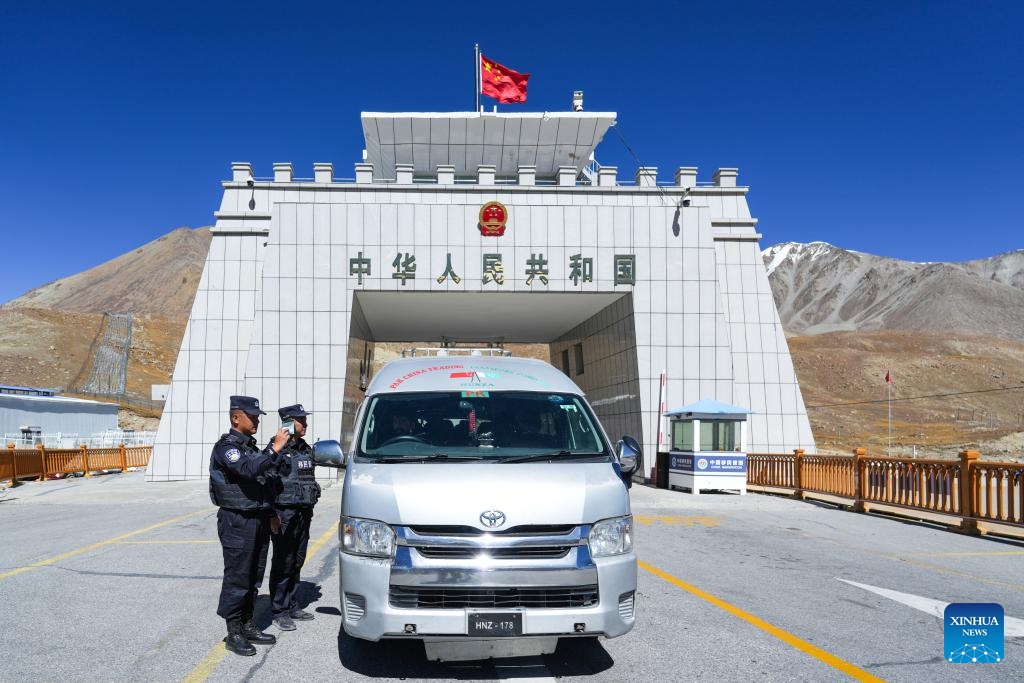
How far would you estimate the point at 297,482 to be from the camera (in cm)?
604

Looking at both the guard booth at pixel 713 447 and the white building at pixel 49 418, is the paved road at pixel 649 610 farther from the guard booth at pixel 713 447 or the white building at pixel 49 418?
the white building at pixel 49 418

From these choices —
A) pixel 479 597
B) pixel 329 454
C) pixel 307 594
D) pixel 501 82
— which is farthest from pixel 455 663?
pixel 501 82

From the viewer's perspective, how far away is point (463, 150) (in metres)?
32.1

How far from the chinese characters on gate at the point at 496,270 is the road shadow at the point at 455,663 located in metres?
20.5

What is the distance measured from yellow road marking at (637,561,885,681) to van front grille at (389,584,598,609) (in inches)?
79.3

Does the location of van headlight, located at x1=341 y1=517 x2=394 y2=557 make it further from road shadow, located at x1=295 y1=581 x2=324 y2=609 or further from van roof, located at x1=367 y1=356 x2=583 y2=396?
road shadow, located at x1=295 y1=581 x2=324 y2=609

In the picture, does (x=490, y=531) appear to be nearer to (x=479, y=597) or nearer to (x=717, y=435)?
(x=479, y=597)

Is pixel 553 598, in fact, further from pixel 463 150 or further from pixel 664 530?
pixel 463 150

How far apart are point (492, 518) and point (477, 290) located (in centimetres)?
2144

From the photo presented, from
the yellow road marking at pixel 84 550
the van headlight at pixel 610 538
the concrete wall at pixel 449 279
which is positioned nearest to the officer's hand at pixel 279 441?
the van headlight at pixel 610 538

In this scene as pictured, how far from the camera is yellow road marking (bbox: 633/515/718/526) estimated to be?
1381 cm

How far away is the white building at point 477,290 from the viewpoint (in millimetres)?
25562

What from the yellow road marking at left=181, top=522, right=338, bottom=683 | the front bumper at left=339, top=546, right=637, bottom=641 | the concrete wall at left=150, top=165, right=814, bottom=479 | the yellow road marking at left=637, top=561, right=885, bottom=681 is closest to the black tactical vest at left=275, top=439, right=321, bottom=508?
the yellow road marking at left=181, top=522, right=338, bottom=683

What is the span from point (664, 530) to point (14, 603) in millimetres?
9459
